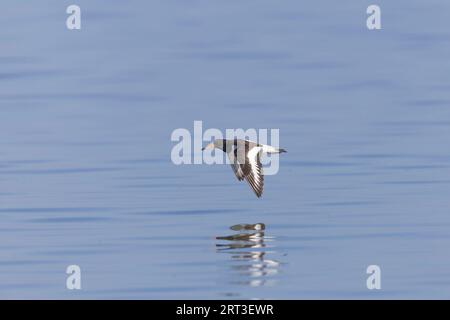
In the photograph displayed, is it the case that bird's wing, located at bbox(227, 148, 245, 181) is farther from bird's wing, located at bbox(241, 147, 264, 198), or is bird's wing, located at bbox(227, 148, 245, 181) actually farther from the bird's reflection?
the bird's reflection

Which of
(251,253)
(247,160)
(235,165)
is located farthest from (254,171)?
(251,253)

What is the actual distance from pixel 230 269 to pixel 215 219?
3.76 meters

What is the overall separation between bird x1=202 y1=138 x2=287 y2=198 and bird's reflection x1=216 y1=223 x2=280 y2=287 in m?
1.22

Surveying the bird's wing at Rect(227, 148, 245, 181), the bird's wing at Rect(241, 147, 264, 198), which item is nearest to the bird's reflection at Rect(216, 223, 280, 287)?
the bird's wing at Rect(241, 147, 264, 198)

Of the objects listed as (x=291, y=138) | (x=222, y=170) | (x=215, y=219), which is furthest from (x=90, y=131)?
(x=215, y=219)

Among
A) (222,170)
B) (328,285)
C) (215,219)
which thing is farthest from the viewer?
(222,170)

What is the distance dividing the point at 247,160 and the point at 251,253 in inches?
154

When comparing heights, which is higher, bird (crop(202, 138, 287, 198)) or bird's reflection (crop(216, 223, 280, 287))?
bird (crop(202, 138, 287, 198))

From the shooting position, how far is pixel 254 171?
2125cm

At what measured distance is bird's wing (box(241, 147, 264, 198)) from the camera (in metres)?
21.0

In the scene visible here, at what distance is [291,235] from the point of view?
750 inches

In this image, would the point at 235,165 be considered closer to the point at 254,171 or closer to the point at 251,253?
the point at 254,171

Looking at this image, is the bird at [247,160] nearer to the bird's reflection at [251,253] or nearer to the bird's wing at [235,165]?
the bird's wing at [235,165]
